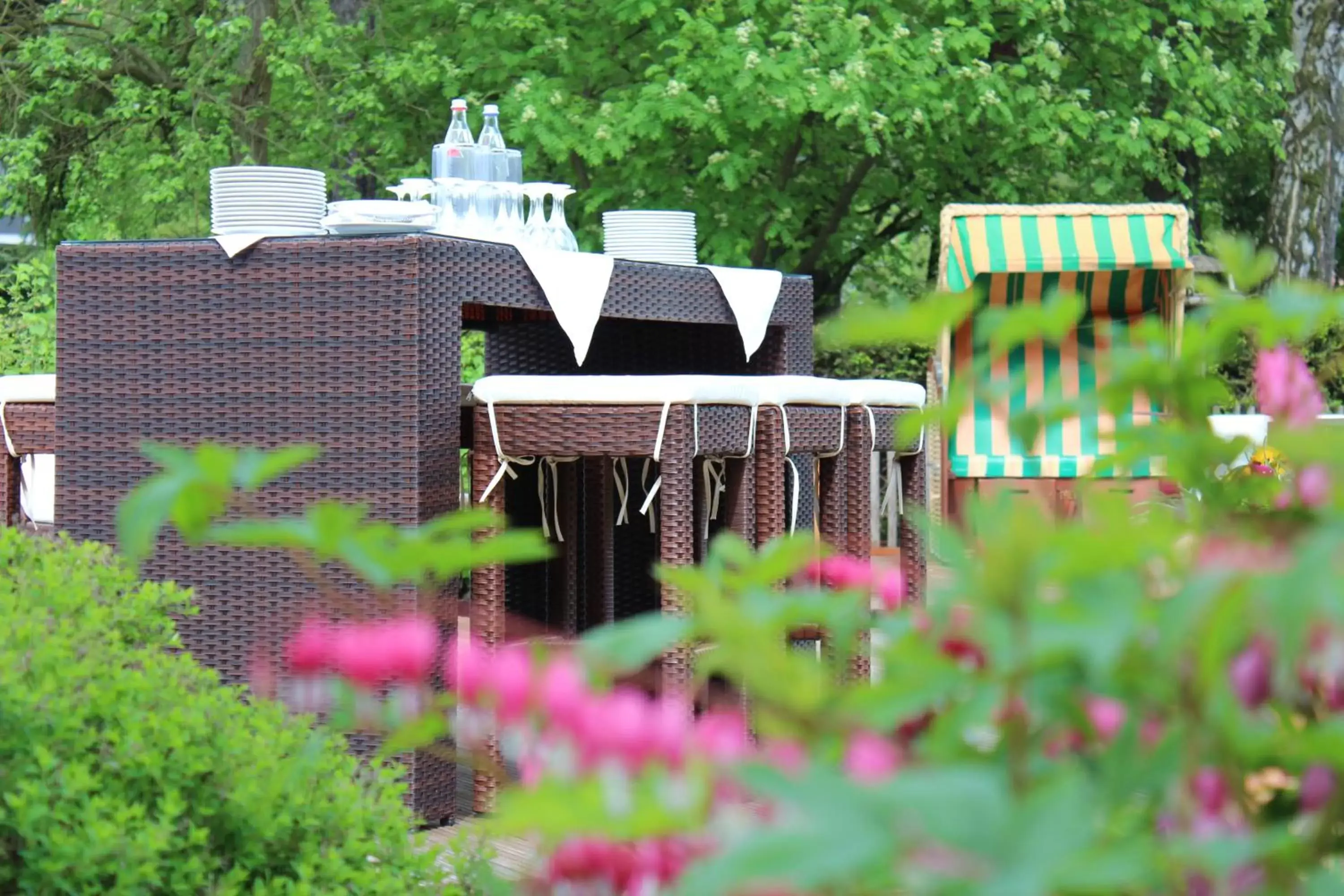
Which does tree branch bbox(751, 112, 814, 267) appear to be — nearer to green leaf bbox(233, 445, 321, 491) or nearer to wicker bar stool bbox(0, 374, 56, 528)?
wicker bar stool bbox(0, 374, 56, 528)

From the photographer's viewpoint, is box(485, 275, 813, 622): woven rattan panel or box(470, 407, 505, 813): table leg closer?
box(470, 407, 505, 813): table leg

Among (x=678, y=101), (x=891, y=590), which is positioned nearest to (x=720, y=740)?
(x=891, y=590)

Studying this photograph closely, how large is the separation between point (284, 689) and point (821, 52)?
26.7 ft

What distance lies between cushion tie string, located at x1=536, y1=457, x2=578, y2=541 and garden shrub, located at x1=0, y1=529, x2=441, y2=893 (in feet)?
6.70

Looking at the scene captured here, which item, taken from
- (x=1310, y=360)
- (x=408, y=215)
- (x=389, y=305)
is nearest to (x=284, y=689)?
(x=389, y=305)

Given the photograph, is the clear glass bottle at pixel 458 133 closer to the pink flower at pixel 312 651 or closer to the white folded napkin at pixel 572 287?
the white folded napkin at pixel 572 287

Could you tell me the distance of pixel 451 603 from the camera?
3104mm

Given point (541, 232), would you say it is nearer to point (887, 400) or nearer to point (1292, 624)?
point (887, 400)

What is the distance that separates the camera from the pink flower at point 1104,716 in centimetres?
61

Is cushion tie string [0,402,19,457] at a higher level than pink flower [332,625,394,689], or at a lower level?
lower

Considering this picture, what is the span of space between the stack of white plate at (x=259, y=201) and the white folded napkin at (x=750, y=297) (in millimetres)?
1037

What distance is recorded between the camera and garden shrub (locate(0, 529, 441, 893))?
4.62ft

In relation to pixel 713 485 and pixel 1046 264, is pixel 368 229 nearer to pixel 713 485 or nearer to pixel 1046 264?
pixel 713 485

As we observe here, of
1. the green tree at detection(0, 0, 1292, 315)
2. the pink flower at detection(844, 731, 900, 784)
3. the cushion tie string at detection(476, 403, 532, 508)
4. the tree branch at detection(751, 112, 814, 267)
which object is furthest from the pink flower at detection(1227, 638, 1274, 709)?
the tree branch at detection(751, 112, 814, 267)
